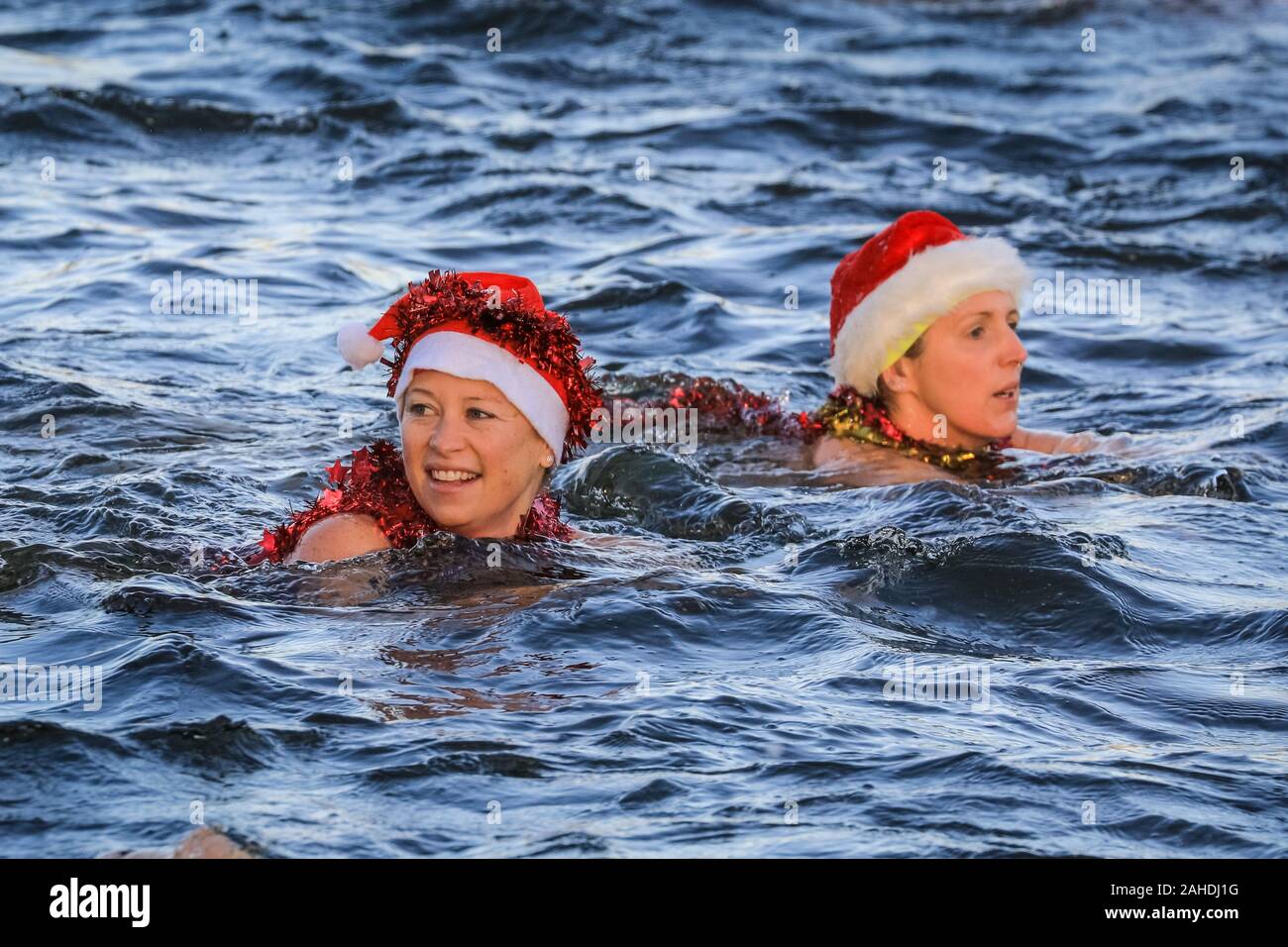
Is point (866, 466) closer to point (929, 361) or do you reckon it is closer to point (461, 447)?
point (929, 361)

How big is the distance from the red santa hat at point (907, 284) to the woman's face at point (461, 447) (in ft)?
8.03

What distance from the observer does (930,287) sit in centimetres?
823

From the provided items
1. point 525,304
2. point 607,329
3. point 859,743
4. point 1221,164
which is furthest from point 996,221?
point 859,743

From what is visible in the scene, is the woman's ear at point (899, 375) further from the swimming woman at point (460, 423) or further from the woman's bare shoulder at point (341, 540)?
the woman's bare shoulder at point (341, 540)

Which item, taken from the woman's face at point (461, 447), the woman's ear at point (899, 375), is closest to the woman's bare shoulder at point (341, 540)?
the woman's face at point (461, 447)

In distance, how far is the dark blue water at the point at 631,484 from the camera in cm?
465

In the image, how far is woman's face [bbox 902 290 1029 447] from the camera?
816cm

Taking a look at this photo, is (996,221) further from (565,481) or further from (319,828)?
(319,828)

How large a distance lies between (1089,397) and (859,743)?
5668mm

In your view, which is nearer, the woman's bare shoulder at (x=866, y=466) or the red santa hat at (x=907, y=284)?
the woman's bare shoulder at (x=866, y=466)

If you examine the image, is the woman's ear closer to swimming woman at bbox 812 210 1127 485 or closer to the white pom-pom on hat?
swimming woman at bbox 812 210 1127 485

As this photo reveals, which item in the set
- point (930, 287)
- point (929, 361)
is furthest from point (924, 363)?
point (930, 287)

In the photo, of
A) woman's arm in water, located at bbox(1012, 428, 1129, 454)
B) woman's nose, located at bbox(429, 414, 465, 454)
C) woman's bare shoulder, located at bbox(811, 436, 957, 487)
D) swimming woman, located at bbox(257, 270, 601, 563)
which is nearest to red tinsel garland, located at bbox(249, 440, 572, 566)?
swimming woman, located at bbox(257, 270, 601, 563)
